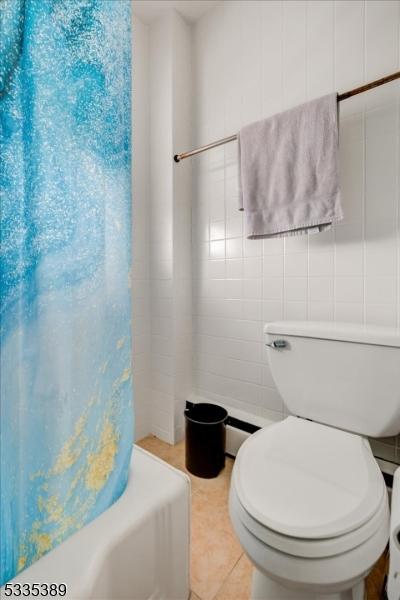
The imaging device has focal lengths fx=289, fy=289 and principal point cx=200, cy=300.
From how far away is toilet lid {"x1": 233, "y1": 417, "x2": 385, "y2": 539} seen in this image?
644 millimetres

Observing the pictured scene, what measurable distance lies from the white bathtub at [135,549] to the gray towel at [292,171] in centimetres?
101

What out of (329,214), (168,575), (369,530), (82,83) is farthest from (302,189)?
(168,575)

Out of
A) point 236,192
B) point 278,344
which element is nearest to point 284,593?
point 278,344

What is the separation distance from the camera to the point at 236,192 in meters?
1.52

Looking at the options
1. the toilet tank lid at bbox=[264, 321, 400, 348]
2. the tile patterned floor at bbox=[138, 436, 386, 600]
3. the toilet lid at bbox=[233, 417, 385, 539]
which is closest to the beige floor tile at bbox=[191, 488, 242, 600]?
the tile patterned floor at bbox=[138, 436, 386, 600]

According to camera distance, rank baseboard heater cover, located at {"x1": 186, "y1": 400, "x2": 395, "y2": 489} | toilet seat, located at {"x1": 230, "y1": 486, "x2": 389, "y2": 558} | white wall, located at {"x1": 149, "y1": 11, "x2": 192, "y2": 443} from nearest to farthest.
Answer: toilet seat, located at {"x1": 230, "y1": 486, "x2": 389, "y2": 558}
baseboard heater cover, located at {"x1": 186, "y1": 400, "x2": 395, "y2": 489}
white wall, located at {"x1": 149, "y1": 11, "x2": 192, "y2": 443}

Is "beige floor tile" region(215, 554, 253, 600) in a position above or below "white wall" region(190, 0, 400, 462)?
below

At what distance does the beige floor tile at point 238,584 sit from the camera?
871 millimetres

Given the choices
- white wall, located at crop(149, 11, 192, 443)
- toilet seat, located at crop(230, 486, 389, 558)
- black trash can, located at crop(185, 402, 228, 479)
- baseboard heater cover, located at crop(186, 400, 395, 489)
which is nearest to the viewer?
→ toilet seat, located at crop(230, 486, 389, 558)

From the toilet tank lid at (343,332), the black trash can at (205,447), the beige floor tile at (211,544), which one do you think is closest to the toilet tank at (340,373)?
the toilet tank lid at (343,332)

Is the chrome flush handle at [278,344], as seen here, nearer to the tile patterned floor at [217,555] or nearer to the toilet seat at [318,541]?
the toilet seat at [318,541]

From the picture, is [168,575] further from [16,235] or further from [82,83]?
[82,83]

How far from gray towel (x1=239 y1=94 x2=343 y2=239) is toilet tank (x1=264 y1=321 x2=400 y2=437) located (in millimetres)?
438

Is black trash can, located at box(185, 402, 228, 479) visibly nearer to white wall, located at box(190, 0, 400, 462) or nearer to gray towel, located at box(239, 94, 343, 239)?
white wall, located at box(190, 0, 400, 462)
